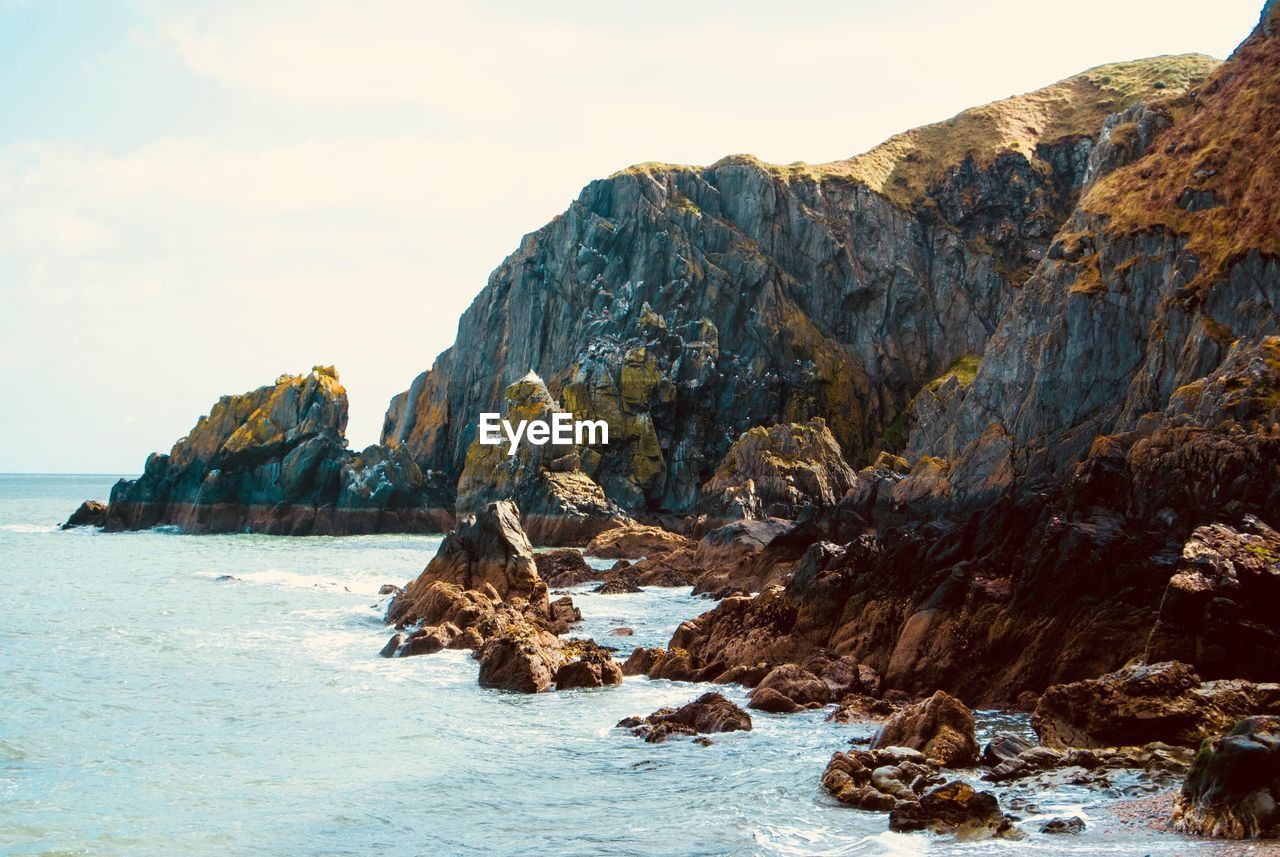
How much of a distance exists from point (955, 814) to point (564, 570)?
153 feet

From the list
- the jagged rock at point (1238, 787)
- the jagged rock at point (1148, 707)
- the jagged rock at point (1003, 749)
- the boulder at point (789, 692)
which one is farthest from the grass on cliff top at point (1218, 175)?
the jagged rock at point (1238, 787)

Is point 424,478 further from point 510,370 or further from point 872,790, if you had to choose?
point 872,790

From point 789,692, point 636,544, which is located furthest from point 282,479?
point 789,692

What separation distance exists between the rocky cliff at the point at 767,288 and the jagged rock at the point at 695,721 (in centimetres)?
8978

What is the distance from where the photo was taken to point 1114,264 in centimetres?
6606

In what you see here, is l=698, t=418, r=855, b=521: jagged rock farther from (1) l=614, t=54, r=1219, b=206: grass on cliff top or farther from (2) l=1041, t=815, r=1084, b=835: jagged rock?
(2) l=1041, t=815, r=1084, b=835: jagged rock

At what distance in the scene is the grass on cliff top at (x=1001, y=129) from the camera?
140750 mm

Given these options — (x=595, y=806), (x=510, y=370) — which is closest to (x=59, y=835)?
(x=595, y=806)

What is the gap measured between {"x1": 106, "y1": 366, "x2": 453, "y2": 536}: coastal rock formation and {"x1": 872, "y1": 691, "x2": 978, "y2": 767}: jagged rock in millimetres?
91241

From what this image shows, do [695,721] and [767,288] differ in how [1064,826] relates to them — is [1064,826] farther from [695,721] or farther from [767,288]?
[767,288]

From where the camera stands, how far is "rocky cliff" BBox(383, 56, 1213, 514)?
4793 inches

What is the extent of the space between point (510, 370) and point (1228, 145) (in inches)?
3550

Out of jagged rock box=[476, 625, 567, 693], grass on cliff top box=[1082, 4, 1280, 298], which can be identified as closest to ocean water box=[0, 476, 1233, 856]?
jagged rock box=[476, 625, 567, 693]

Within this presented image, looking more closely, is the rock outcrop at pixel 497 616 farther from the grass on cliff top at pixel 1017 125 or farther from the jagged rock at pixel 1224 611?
the grass on cliff top at pixel 1017 125
